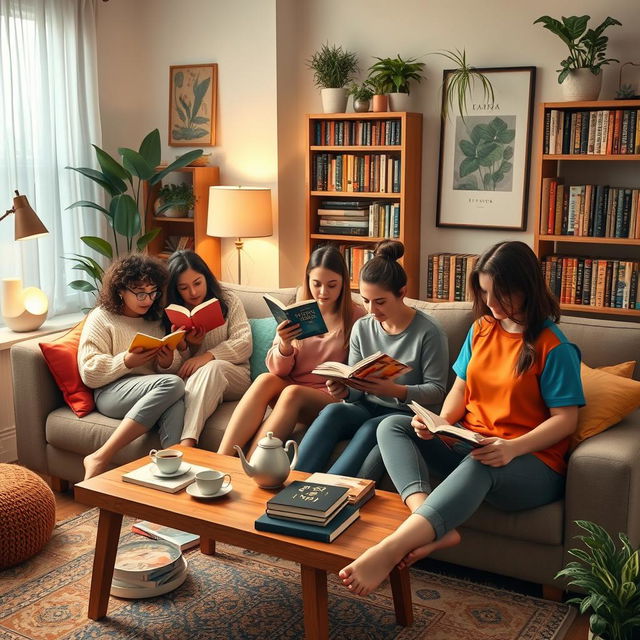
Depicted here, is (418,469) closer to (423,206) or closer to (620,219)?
(620,219)

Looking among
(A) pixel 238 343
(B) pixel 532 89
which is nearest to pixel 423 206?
(B) pixel 532 89

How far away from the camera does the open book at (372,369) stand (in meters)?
2.66

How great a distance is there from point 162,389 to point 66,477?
676 millimetres

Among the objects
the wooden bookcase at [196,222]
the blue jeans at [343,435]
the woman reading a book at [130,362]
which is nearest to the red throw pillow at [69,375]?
the woman reading a book at [130,362]

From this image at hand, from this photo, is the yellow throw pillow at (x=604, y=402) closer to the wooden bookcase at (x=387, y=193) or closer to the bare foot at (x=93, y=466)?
the bare foot at (x=93, y=466)

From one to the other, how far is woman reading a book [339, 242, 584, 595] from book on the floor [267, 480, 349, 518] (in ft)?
0.82

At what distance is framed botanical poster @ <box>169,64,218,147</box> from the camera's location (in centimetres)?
498

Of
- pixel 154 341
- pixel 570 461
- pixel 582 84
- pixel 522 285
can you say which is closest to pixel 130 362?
pixel 154 341

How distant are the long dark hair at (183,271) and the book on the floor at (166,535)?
3.39 feet

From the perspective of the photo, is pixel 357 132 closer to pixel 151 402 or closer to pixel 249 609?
pixel 151 402

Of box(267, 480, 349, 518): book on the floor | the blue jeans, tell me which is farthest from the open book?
box(267, 480, 349, 518): book on the floor

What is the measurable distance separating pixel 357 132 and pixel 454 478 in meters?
2.70

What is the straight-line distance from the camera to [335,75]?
15.2 feet

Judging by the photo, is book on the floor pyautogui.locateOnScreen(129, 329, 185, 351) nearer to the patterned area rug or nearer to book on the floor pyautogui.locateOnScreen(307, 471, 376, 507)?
the patterned area rug
